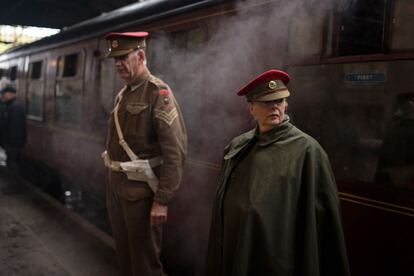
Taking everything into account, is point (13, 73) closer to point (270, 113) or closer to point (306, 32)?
point (306, 32)

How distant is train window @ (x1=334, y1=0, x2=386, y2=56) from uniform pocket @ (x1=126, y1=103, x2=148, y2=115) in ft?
4.41

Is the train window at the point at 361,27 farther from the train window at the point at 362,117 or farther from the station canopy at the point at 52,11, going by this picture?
the station canopy at the point at 52,11

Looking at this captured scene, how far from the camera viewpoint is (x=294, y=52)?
272 cm

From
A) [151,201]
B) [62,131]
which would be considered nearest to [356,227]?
[151,201]

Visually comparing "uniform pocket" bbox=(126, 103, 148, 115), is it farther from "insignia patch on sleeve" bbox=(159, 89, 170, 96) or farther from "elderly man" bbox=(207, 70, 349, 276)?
"elderly man" bbox=(207, 70, 349, 276)

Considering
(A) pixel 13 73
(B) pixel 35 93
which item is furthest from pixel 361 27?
(A) pixel 13 73

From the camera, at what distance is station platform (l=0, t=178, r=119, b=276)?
3891mm

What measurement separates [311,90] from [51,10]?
10904 millimetres

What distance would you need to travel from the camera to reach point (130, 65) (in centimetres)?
279

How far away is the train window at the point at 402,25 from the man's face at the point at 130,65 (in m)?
1.66

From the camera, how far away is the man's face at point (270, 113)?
5.94ft

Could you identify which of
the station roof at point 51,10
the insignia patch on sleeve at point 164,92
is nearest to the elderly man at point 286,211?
the insignia patch on sleeve at point 164,92

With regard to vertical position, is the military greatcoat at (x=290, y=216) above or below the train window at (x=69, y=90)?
below

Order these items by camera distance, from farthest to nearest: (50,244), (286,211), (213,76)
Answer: (50,244)
(213,76)
(286,211)
